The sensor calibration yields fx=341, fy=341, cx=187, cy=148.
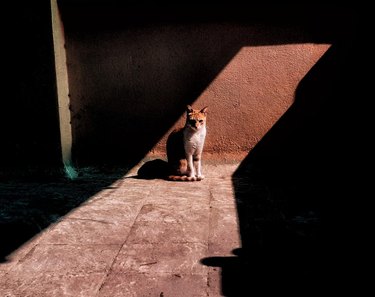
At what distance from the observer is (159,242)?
2422 mm

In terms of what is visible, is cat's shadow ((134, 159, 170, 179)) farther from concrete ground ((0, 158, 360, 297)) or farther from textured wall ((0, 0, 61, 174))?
textured wall ((0, 0, 61, 174))

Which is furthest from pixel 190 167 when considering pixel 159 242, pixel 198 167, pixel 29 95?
pixel 29 95

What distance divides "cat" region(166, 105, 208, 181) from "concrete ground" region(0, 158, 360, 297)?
41 centimetres

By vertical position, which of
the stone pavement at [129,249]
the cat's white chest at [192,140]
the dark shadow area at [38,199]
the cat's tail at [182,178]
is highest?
the cat's white chest at [192,140]

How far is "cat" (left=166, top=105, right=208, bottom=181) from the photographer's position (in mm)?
4137

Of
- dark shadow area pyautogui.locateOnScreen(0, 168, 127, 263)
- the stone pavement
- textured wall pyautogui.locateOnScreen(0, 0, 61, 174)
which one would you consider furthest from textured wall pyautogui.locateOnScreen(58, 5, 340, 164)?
the stone pavement

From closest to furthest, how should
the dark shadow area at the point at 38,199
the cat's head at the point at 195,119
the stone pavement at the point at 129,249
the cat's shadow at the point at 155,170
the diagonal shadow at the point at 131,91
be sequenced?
the stone pavement at the point at 129,249 → the dark shadow area at the point at 38,199 → the cat's head at the point at 195,119 → the cat's shadow at the point at 155,170 → the diagonal shadow at the point at 131,91

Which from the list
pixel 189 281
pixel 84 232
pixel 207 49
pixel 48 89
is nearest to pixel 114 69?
pixel 48 89

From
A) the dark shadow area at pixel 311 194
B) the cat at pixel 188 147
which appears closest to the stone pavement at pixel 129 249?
the dark shadow area at pixel 311 194

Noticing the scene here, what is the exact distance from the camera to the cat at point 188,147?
414 centimetres

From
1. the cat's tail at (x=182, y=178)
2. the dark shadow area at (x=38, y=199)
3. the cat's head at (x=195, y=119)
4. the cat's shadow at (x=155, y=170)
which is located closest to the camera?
the dark shadow area at (x=38, y=199)

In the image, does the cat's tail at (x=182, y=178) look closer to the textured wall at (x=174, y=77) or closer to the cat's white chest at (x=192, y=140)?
the cat's white chest at (x=192, y=140)

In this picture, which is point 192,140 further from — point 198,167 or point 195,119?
point 198,167

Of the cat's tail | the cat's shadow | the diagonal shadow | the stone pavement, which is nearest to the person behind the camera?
the stone pavement
